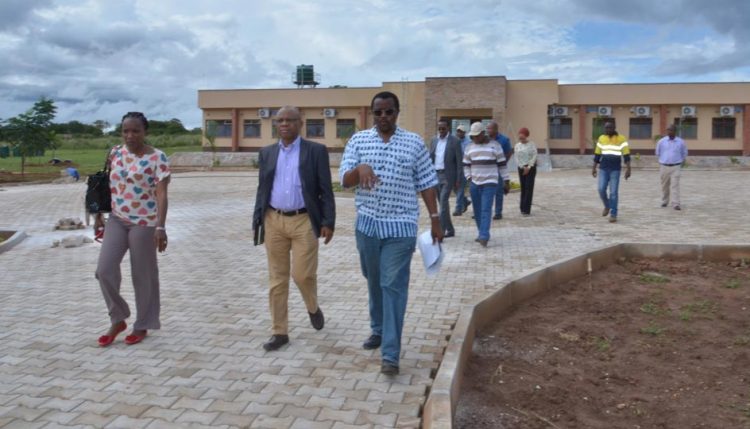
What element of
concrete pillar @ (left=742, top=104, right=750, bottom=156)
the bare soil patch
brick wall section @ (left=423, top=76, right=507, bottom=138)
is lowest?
the bare soil patch

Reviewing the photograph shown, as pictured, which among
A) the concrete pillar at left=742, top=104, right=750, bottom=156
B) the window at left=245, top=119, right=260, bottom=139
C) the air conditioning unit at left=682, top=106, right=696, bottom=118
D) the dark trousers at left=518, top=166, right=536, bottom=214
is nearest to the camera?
the dark trousers at left=518, top=166, right=536, bottom=214

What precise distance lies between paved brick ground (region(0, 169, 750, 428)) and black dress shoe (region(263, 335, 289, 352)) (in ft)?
0.20

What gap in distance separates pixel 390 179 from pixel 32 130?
29.2m

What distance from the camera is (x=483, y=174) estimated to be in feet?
30.2

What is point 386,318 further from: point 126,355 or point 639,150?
point 639,150

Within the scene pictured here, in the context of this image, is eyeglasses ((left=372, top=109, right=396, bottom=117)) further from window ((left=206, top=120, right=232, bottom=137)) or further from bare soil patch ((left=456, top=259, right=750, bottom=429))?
window ((left=206, top=120, right=232, bottom=137))

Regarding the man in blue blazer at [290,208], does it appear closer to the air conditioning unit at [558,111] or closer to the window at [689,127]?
the air conditioning unit at [558,111]

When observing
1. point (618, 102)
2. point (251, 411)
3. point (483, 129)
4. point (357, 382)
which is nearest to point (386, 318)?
point (357, 382)

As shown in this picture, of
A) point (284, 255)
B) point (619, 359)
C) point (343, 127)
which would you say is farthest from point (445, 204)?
point (343, 127)

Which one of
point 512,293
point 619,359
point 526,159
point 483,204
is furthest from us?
point 526,159

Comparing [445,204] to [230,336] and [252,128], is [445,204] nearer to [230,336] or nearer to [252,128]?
[230,336]

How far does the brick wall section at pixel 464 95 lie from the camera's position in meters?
38.2

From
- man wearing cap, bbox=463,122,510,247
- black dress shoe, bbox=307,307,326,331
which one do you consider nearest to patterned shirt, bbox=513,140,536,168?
man wearing cap, bbox=463,122,510,247

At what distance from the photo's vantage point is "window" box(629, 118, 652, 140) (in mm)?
40906
